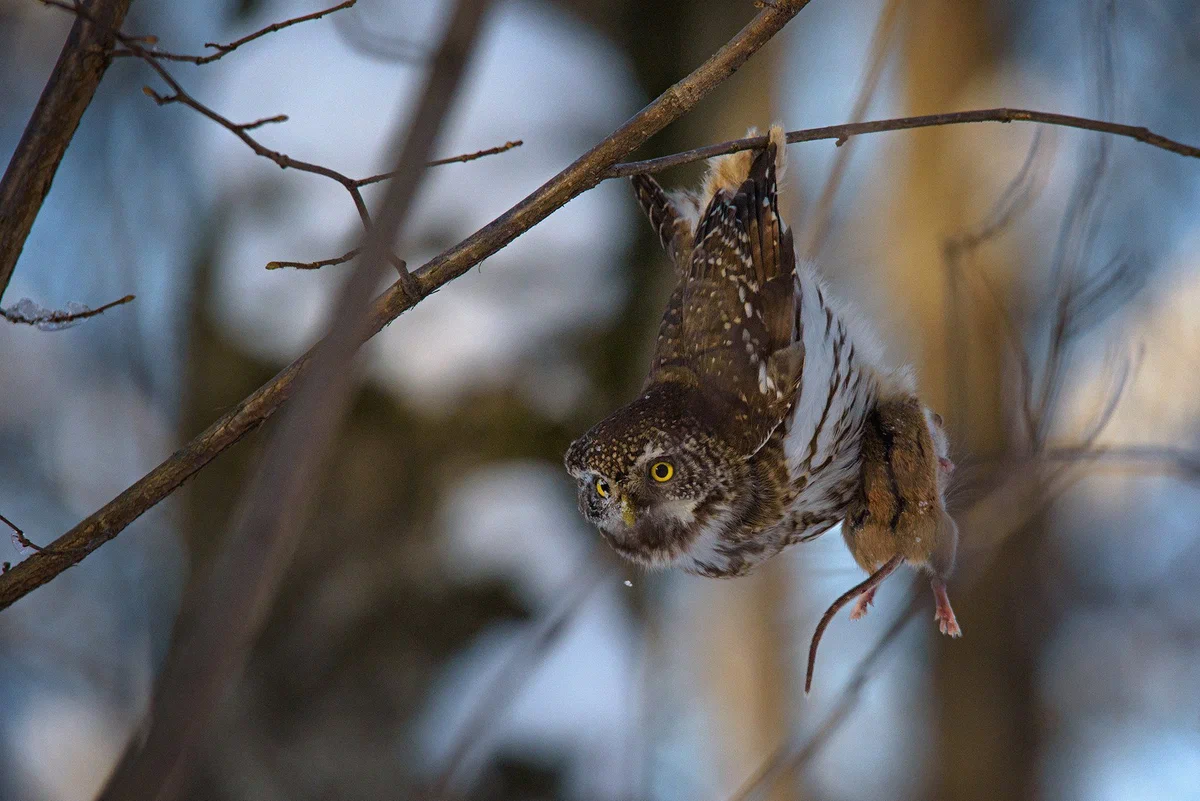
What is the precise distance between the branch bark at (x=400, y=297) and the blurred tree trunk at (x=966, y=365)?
329 centimetres

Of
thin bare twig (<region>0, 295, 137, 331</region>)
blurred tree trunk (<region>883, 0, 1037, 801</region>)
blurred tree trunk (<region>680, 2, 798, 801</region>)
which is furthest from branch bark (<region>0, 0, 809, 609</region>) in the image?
blurred tree trunk (<region>680, 2, 798, 801</region>)

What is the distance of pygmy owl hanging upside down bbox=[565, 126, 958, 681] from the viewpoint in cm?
237

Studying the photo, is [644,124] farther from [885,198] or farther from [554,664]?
[885,198]

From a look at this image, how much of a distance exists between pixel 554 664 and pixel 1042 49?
14.5 ft

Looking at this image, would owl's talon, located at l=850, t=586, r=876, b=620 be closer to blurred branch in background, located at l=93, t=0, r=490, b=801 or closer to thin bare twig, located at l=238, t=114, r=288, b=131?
thin bare twig, located at l=238, t=114, r=288, b=131

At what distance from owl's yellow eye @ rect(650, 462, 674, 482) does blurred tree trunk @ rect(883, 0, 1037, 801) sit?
2.76 m

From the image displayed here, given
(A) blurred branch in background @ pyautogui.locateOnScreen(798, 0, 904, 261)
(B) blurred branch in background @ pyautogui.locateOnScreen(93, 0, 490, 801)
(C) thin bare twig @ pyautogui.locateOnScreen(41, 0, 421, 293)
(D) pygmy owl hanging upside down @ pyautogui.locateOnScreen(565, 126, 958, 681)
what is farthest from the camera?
(D) pygmy owl hanging upside down @ pyautogui.locateOnScreen(565, 126, 958, 681)

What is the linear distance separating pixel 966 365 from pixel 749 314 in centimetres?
300

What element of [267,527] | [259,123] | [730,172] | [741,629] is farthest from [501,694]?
[741,629]

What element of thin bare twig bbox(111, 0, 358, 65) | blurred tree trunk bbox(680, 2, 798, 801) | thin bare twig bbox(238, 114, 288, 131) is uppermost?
thin bare twig bbox(111, 0, 358, 65)

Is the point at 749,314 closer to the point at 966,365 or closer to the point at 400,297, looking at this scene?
the point at 400,297

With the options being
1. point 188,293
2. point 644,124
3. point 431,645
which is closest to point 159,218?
point 188,293

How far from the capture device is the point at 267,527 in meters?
0.67

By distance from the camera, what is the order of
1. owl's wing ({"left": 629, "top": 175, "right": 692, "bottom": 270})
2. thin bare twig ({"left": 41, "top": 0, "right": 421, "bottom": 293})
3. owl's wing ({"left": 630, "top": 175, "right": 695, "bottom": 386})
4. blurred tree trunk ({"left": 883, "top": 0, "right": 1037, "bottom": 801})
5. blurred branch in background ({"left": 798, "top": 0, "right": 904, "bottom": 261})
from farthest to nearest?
blurred tree trunk ({"left": 883, "top": 0, "right": 1037, "bottom": 801}), owl's wing ({"left": 629, "top": 175, "right": 692, "bottom": 270}), owl's wing ({"left": 630, "top": 175, "right": 695, "bottom": 386}), blurred branch in background ({"left": 798, "top": 0, "right": 904, "bottom": 261}), thin bare twig ({"left": 41, "top": 0, "right": 421, "bottom": 293})
